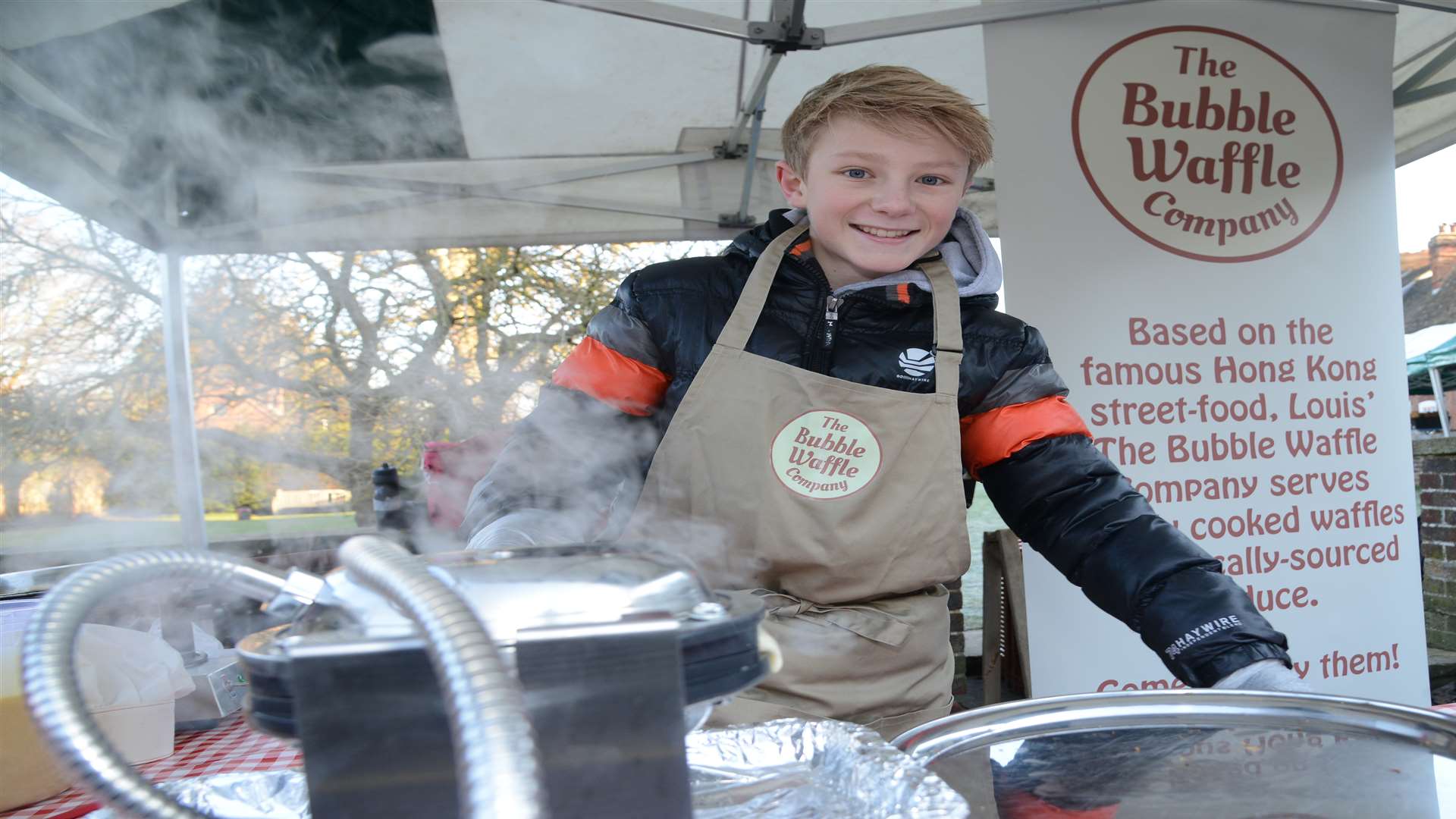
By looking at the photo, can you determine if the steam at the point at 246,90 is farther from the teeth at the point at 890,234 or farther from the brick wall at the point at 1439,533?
the brick wall at the point at 1439,533

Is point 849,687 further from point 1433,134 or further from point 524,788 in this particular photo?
point 1433,134

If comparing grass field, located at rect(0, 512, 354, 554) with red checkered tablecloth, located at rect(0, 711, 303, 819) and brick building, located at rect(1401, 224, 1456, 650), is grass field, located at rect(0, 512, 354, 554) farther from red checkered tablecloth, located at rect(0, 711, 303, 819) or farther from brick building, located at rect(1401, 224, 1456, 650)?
brick building, located at rect(1401, 224, 1456, 650)

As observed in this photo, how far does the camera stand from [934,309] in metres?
1.32

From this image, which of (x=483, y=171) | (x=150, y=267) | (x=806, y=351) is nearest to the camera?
(x=806, y=351)

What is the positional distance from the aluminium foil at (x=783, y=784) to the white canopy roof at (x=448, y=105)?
1.82 meters

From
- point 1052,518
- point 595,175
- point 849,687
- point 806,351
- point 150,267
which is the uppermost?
point 595,175

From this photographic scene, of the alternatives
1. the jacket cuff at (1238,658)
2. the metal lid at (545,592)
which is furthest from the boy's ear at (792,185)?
the metal lid at (545,592)

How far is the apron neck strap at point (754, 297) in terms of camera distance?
1.30m

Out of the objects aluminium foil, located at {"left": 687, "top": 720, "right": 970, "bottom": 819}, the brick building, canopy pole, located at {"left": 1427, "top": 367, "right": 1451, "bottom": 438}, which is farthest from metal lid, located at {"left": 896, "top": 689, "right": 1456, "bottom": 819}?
canopy pole, located at {"left": 1427, "top": 367, "right": 1451, "bottom": 438}

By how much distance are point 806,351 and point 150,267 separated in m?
2.76

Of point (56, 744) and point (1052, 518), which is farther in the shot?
point (1052, 518)

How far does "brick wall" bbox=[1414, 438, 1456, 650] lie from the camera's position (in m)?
3.89

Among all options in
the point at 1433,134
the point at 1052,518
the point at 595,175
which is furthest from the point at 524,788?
the point at 1433,134

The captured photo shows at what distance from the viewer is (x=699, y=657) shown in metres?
0.46
